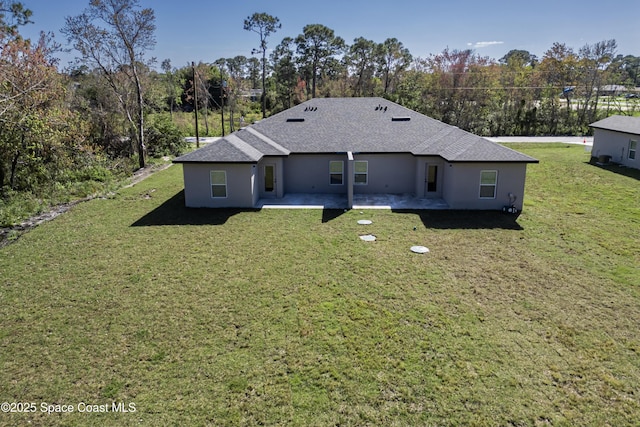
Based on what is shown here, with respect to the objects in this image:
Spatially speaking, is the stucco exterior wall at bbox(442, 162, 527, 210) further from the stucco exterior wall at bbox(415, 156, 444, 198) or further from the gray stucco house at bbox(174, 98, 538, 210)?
the stucco exterior wall at bbox(415, 156, 444, 198)

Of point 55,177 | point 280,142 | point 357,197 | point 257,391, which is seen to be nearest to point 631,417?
point 257,391

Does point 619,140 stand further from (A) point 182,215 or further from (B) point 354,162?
(A) point 182,215

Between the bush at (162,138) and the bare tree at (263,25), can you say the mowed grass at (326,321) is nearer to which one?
the bush at (162,138)

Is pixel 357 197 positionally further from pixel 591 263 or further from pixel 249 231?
pixel 591 263

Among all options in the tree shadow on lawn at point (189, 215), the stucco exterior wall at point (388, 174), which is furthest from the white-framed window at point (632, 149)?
the tree shadow on lawn at point (189, 215)

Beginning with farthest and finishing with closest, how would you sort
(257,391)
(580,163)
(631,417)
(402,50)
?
1. (402,50)
2. (580,163)
3. (257,391)
4. (631,417)

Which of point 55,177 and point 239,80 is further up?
point 239,80
